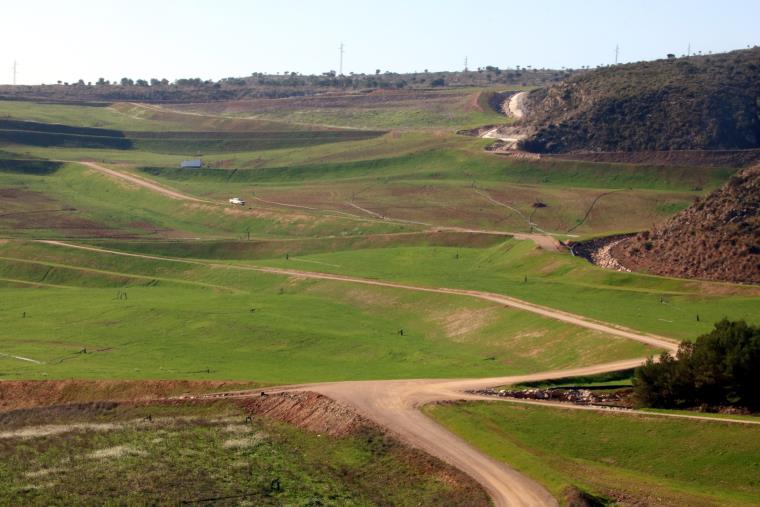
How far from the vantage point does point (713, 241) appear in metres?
82.8

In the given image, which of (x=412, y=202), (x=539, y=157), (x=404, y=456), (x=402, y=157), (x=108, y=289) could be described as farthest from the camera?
(x=402, y=157)

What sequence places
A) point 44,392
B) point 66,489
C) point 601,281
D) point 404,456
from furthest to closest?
point 601,281, point 44,392, point 404,456, point 66,489

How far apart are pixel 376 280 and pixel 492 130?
8473cm

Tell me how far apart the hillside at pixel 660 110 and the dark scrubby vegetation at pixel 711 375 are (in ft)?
314

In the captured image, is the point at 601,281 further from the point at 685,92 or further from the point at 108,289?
the point at 685,92

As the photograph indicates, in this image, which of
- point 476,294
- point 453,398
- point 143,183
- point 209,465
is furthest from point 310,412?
point 143,183

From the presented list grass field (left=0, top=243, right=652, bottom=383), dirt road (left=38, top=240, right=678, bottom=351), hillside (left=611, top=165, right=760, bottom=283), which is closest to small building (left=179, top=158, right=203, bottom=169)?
dirt road (left=38, top=240, right=678, bottom=351)

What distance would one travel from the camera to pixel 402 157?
158m

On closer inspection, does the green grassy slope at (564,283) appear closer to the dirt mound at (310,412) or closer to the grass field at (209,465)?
the dirt mound at (310,412)

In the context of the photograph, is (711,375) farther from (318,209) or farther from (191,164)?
(191,164)

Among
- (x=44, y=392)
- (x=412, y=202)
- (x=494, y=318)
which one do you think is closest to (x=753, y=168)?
(x=494, y=318)

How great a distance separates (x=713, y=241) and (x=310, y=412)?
42.4m

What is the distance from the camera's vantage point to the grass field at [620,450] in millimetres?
41125

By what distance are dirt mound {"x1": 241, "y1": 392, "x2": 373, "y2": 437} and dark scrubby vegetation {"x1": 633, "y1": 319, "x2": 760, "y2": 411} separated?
1299cm
